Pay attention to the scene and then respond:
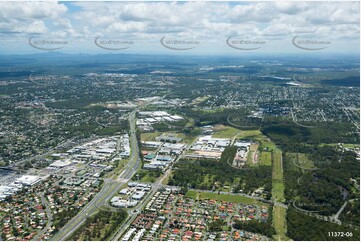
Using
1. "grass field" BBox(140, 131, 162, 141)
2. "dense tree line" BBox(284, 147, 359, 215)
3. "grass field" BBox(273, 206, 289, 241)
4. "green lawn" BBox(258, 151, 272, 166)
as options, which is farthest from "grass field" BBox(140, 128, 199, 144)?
"grass field" BBox(273, 206, 289, 241)

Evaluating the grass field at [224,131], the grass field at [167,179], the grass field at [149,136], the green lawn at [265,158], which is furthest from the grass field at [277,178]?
the grass field at [149,136]

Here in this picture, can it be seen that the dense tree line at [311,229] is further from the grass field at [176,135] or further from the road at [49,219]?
the grass field at [176,135]

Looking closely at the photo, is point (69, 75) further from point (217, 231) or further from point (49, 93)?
point (217, 231)

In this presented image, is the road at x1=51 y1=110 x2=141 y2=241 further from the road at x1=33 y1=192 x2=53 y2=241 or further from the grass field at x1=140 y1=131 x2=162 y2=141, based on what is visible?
the grass field at x1=140 y1=131 x2=162 y2=141

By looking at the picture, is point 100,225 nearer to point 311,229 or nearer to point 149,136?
point 311,229

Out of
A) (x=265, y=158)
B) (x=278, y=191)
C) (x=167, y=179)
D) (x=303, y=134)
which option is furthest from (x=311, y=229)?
(x=303, y=134)

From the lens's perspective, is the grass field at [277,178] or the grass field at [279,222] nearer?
the grass field at [279,222]

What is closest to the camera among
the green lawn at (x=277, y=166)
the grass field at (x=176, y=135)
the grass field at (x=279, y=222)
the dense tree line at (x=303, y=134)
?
the grass field at (x=279, y=222)
